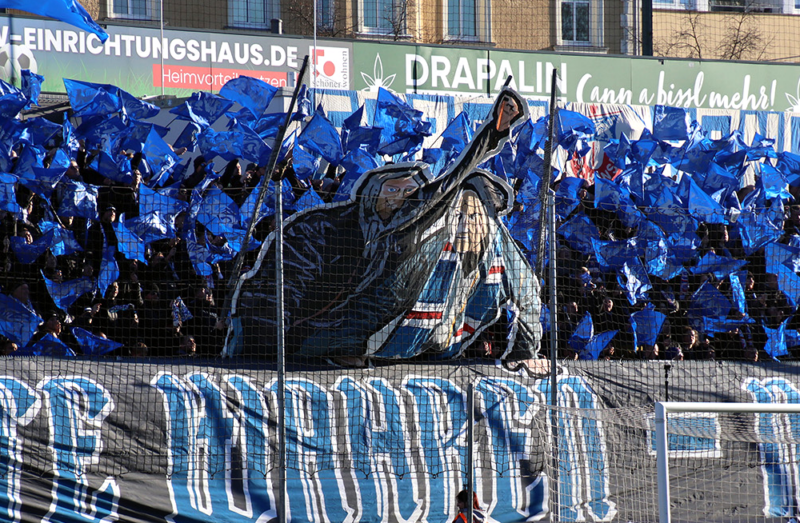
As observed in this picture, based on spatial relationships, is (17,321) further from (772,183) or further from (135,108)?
(772,183)

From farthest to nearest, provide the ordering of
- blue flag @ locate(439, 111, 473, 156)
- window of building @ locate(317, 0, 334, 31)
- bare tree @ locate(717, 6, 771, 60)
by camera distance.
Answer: bare tree @ locate(717, 6, 771, 60) → window of building @ locate(317, 0, 334, 31) → blue flag @ locate(439, 111, 473, 156)

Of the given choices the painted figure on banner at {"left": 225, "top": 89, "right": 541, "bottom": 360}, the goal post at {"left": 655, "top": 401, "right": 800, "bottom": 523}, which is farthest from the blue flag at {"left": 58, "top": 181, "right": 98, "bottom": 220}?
the goal post at {"left": 655, "top": 401, "right": 800, "bottom": 523}

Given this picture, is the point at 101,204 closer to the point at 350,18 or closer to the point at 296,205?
the point at 296,205

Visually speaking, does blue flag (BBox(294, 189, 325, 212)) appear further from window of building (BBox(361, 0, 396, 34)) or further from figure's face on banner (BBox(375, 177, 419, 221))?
window of building (BBox(361, 0, 396, 34))

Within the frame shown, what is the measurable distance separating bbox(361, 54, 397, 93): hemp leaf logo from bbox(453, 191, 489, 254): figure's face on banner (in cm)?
A: 502

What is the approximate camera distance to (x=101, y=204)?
7.74m

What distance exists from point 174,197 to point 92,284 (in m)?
0.96

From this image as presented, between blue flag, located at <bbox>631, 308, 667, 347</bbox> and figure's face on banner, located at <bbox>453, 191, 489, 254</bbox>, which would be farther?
blue flag, located at <bbox>631, 308, 667, 347</bbox>

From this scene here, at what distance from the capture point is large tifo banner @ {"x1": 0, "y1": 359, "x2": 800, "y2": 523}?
641cm

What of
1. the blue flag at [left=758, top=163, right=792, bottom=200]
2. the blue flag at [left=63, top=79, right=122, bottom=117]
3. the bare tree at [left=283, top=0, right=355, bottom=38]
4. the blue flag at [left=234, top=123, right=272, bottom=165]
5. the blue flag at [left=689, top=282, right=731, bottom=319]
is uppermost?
the bare tree at [left=283, top=0, right=355, bottom=38]

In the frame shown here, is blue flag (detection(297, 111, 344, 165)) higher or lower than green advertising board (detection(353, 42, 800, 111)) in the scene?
lower

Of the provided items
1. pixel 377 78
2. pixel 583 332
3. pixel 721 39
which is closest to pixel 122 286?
pixel 583 332

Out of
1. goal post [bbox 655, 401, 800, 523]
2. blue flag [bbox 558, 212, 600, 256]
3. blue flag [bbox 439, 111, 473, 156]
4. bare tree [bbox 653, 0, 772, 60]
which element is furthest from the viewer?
bare tree [bbox 653, 0, 772, 60]

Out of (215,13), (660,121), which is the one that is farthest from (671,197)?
(215,13)
